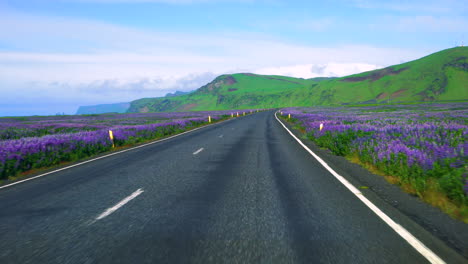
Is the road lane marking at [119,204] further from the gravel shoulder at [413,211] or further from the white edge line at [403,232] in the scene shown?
the gravel shoulder at [413,211]

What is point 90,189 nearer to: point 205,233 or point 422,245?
point 205,233

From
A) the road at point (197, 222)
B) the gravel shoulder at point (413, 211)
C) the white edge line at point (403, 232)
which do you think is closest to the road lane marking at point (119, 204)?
the road at point (197, 222)

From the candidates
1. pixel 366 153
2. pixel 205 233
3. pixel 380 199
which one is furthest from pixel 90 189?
pixel 366 153

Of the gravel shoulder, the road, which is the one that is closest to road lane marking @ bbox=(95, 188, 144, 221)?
the road

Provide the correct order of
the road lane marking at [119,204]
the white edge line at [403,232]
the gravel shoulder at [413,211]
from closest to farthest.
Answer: the white edge line at [403,232] < the gravel shoulder at [413,211] < the road lane marking at [119,204]

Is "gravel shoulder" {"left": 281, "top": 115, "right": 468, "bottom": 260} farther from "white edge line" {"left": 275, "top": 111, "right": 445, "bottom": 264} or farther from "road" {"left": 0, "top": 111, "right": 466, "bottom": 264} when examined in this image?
"road" {"left": 0, "top": 111, "right": 466, "bottom": 264}

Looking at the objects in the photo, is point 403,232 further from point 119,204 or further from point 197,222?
point 119,204

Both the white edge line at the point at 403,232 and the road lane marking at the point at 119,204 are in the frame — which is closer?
the white edge line at the point at 403,232

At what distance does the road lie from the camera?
11.4 feet

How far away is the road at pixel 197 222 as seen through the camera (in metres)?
3.47

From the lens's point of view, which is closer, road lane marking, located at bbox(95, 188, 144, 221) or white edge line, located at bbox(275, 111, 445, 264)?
white edge line, located at bbox(275, 111, 445, 264)

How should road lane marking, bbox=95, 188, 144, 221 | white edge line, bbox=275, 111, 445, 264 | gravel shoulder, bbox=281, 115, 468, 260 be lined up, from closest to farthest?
white edge line, bbox=275, 111, 445, 264 < gravel shoulder, bbox=281, 115, 468, 260 < road lane marking, bbox=95, 188, 144, 221

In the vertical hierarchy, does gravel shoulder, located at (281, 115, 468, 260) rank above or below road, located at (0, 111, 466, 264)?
below

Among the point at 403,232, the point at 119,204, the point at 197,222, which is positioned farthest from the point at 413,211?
the point at 119,204
